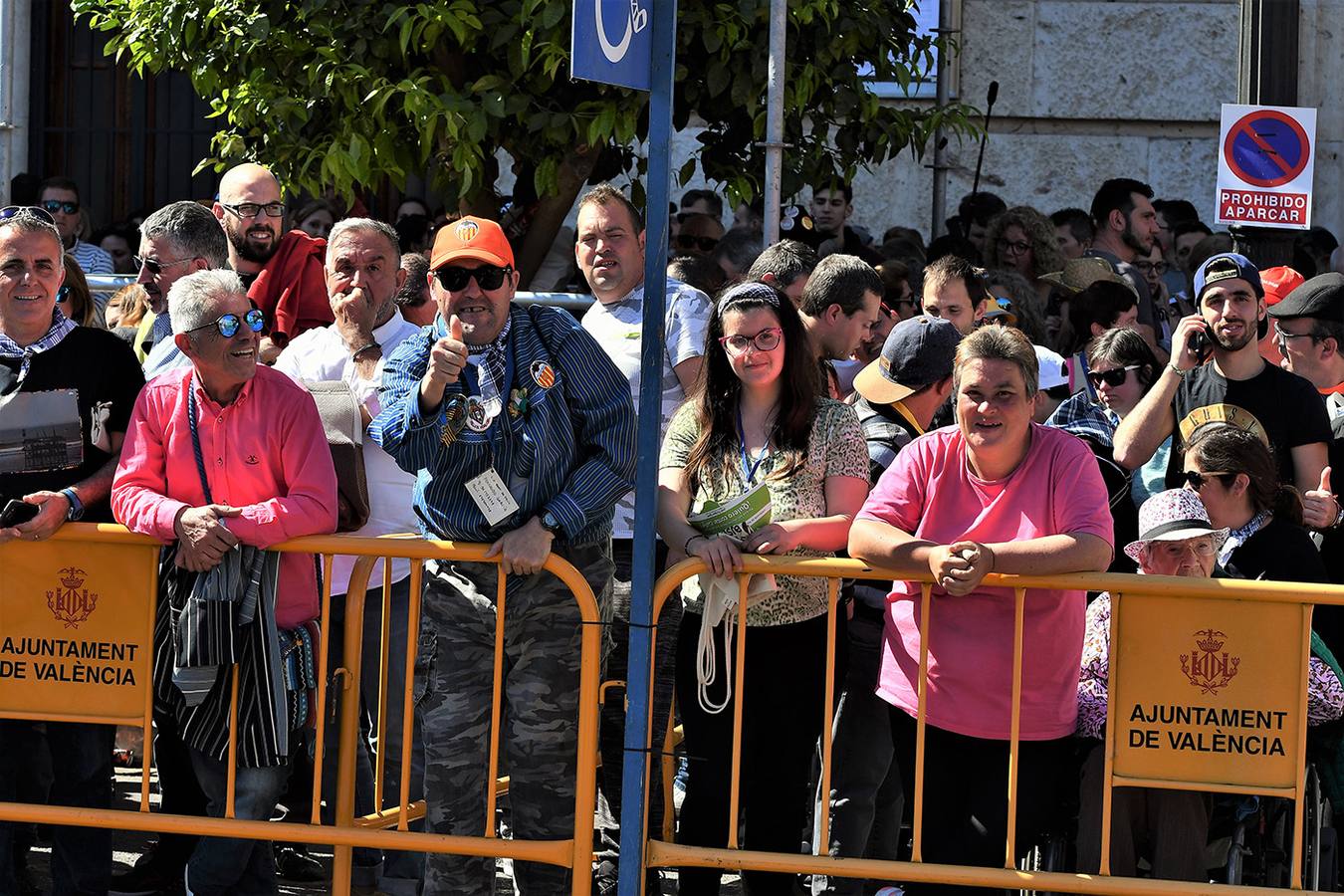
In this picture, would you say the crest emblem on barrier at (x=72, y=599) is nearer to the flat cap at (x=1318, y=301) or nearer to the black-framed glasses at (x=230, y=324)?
the black-framed glasses at (x=230, y=324)

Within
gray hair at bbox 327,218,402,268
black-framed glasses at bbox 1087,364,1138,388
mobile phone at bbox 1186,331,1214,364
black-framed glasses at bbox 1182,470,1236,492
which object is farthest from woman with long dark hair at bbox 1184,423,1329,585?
gray hair at bbox 327,218,402,268

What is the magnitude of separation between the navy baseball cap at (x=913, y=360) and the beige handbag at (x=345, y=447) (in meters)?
1.51

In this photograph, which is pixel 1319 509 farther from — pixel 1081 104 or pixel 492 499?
pixel 1081 104

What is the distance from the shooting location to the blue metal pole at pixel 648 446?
14.2ft

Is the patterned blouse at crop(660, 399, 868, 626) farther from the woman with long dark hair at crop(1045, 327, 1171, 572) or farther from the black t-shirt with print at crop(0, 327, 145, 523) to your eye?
the black t-shirt with print at crop(0, 327, 145, 523)

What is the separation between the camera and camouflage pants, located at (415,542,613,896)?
15.9ft

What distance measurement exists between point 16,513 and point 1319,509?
3.76 metres

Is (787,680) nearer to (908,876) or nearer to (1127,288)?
(908,876)

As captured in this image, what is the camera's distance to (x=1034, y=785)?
4.76 m

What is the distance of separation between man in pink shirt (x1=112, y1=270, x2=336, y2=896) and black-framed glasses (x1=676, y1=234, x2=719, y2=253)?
430cm

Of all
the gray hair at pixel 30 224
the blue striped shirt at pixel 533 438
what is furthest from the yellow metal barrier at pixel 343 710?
the gray hair at pixel 30 224

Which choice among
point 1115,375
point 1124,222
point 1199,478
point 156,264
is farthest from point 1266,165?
point 156,264

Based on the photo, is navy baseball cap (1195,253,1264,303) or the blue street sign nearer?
the blue street sign

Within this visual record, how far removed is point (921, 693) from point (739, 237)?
158 inches
